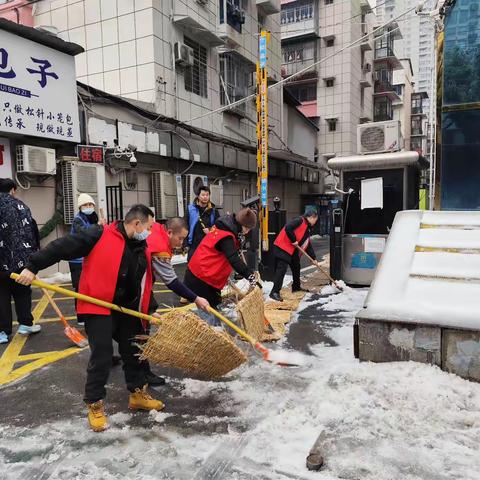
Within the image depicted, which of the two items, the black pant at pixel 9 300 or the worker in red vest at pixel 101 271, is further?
the black pant at pixel 9 300

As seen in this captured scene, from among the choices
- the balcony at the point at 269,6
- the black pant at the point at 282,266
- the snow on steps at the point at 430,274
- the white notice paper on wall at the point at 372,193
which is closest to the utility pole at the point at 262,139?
the black pant at the point at 282,266

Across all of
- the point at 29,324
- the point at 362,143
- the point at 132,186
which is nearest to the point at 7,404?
the point at 29,324

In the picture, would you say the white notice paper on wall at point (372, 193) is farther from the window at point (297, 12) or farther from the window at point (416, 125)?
the window at point (416, 125)

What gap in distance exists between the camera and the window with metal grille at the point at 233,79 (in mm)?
13883

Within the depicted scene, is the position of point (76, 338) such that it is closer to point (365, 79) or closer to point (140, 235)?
point (140, 235)

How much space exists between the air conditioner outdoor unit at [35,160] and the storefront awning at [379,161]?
5289 millimetres

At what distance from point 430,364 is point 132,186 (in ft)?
28.5

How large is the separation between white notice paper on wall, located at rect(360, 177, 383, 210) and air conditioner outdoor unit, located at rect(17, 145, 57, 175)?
584 cm

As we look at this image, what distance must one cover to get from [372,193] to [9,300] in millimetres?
5537

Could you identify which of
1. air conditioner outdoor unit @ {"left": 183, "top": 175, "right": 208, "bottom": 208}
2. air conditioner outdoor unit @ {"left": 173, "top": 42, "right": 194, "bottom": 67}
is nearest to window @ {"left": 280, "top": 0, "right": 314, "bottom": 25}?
air conditioner outdoor unit @ {"left": 173, "top": 42, "right": 194, "bottom": 67}

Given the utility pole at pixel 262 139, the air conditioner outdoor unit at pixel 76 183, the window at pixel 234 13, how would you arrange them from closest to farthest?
the air conditioner outdoor unit at pixel 76 183, the utility pole at pixel 262 139, the window at pixel 234 13

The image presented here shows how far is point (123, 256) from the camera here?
9.21 feet

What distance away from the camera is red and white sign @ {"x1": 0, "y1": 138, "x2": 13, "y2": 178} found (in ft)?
25.0

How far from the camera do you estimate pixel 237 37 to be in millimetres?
14430
